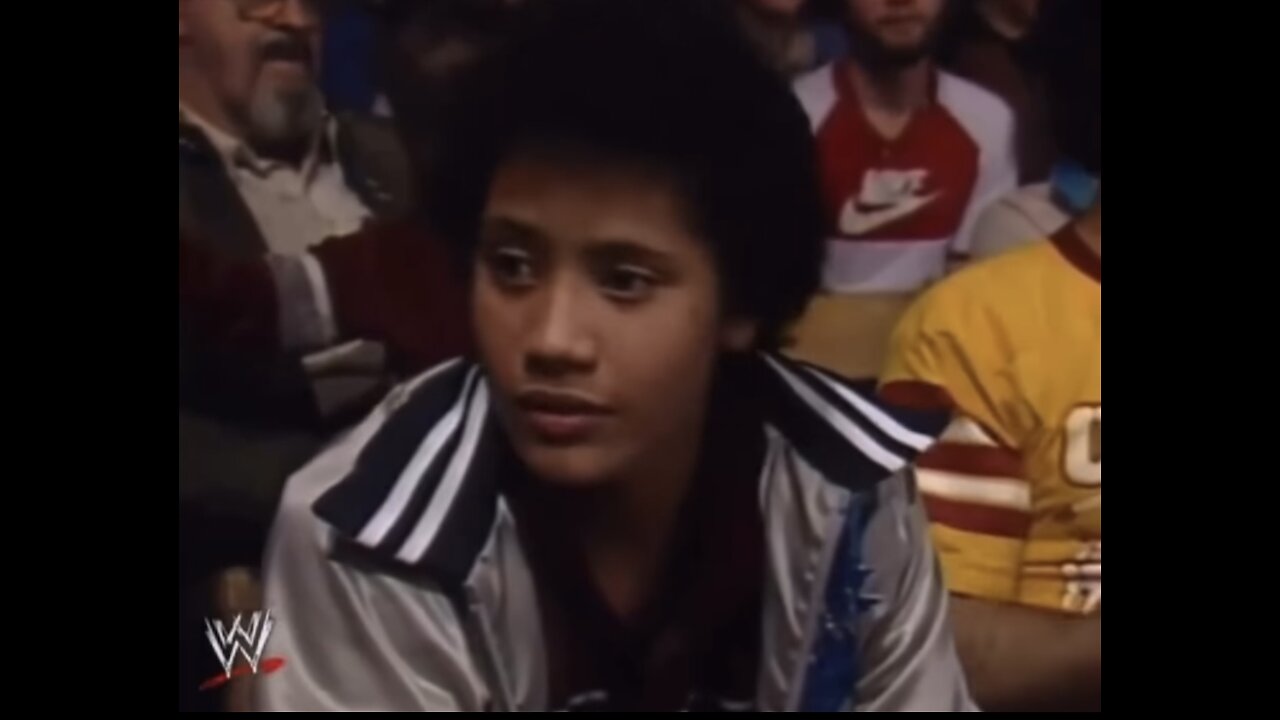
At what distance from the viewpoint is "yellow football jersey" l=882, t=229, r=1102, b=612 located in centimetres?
229

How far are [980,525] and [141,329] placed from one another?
1.03 metres

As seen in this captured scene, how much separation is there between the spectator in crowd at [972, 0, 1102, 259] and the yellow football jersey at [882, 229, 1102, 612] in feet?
0.21

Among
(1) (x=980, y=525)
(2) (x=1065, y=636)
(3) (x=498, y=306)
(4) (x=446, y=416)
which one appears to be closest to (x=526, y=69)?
(3) (x=498, y=306)

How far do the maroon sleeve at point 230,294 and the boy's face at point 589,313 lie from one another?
0.81ft

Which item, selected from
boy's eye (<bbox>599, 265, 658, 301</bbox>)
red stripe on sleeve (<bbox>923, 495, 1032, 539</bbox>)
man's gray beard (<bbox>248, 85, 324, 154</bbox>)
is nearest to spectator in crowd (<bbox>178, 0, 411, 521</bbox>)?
man's gray beard (<bbox>248, 85, 324, 154</bbox>)

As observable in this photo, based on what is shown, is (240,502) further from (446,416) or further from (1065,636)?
(1065,636)

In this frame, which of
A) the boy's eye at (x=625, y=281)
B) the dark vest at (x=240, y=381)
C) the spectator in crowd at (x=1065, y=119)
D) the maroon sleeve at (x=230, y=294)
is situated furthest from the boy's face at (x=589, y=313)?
the spectator in crowd at (x=1065, y=119)

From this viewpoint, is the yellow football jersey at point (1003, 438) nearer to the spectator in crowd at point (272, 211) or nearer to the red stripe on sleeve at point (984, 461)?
the red stripe on sleeve at point (984, 461)

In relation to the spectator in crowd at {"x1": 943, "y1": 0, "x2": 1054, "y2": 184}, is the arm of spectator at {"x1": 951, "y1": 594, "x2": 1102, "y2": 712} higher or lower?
lower

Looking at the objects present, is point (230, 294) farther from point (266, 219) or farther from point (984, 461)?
point (984, 461)

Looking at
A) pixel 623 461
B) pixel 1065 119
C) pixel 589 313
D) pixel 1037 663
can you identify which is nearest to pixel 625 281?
pixel 589 313

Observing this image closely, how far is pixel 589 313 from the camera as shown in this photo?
2.25m

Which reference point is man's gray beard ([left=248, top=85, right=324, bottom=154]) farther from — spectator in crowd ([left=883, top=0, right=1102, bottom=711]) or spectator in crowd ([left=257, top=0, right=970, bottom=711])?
spectator in crowd ([left=883, top=0, right=1102, bottom=711])

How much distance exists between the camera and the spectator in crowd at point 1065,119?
90.3 inches
